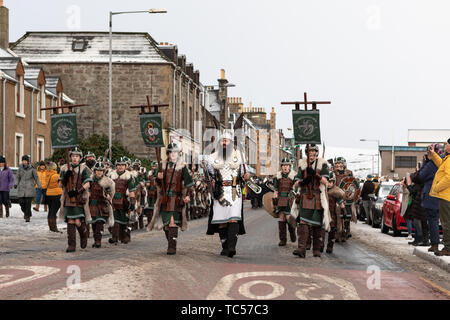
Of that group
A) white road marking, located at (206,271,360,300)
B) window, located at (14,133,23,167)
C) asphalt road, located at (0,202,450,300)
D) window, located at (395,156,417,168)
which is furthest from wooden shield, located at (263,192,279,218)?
window, located at (395,156,417,168)

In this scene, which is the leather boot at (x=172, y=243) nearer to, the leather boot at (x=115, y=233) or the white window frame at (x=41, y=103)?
the leather boot at (x=115, y=233)

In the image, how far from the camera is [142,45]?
48.7 meters

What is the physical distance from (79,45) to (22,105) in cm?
1360

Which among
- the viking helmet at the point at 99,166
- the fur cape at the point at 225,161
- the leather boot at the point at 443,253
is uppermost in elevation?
the fur cape at the point at 225,161

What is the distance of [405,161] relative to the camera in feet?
329

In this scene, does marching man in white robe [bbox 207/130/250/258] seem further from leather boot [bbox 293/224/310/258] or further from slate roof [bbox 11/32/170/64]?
slate roof [bbox 11/32/170/64]

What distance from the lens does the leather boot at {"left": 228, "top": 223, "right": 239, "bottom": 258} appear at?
12276 millimetres

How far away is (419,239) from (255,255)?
4.67 m

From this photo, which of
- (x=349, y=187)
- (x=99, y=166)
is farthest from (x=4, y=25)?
(x=349, y=187)

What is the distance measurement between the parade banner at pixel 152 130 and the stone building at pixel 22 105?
19655 millimetres

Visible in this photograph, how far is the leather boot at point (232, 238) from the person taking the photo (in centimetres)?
1228

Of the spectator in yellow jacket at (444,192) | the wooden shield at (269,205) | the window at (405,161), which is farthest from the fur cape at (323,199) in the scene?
the window at (405,161)

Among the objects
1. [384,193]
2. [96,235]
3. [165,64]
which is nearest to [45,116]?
[165,64]
